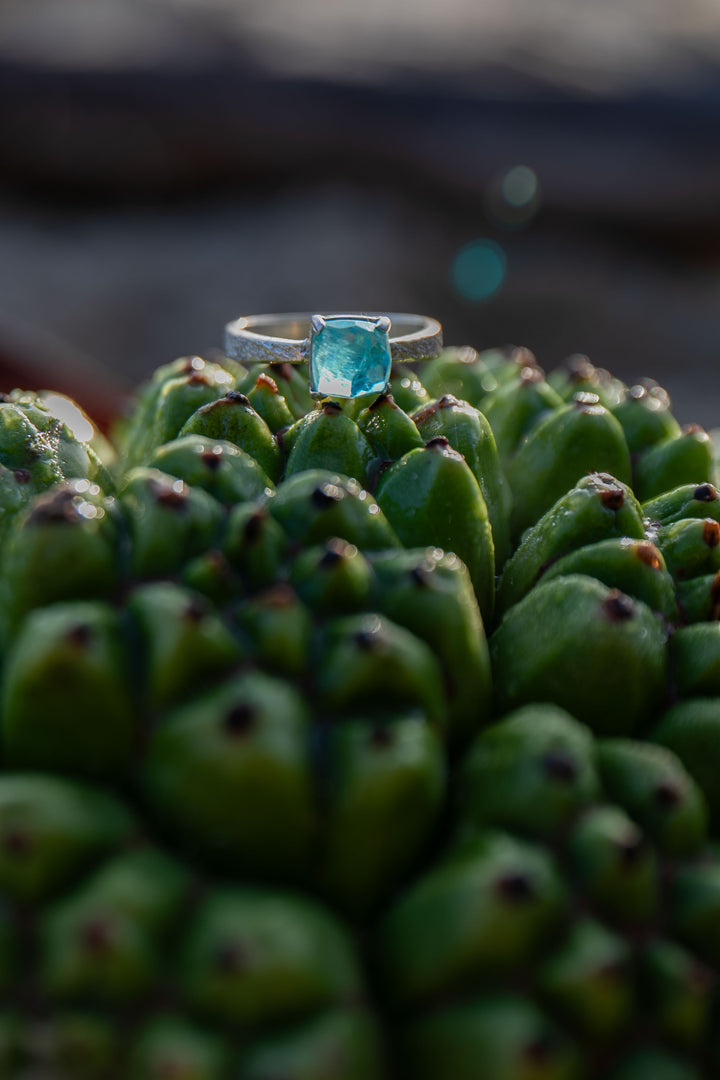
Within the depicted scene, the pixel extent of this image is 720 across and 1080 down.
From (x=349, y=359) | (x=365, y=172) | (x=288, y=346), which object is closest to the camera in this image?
(x=349, y=359)

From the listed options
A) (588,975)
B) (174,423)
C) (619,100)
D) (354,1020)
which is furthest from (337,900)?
(619,100)

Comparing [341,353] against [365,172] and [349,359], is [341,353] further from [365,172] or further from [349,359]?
[365,172]

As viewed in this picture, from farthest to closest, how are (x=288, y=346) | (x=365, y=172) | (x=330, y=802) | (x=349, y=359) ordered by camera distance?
(x=365, y=172) → (x=288, y=346) → (x=349, y=359) → (x=330, y=802)

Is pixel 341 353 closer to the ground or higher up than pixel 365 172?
higher up

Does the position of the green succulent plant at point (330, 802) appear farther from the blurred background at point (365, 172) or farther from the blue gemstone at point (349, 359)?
the blurred background at point (365, 172)

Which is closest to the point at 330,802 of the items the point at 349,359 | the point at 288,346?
the point at 349,359

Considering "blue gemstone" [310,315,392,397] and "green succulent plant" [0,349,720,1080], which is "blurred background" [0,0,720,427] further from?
"green succulent plant" [0,349,720,1080]

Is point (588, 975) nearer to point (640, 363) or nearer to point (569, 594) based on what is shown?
point (569, 594)

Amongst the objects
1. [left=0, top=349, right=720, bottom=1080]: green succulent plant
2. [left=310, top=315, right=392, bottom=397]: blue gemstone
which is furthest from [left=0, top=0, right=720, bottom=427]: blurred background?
[left=0, top=349, right=720, bottom=1080]: green succulent plant

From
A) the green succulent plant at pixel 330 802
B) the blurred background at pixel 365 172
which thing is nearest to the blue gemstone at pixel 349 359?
the green succulent plant at pixel 330 802
